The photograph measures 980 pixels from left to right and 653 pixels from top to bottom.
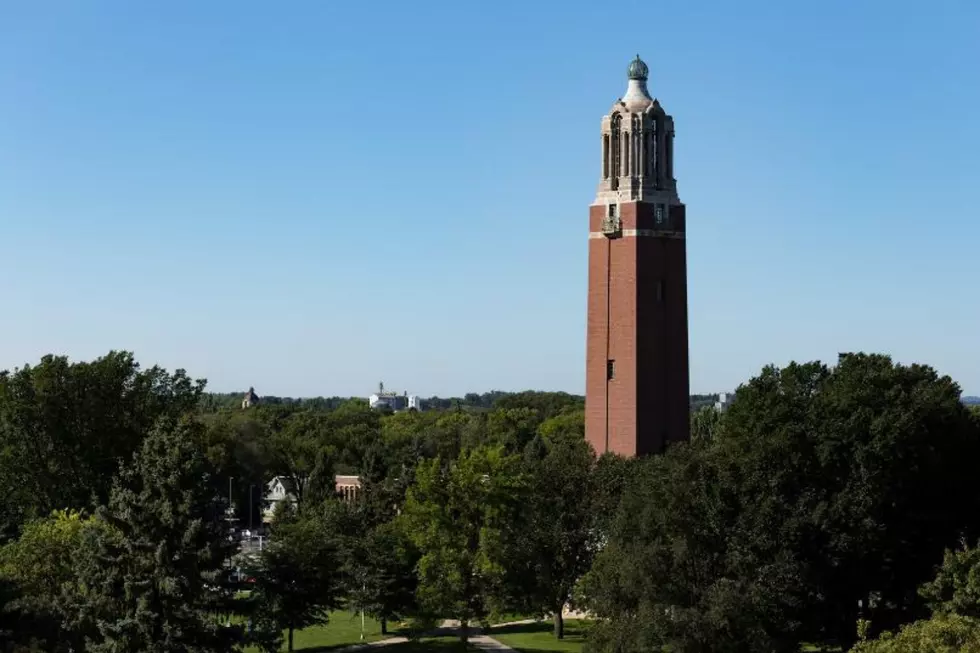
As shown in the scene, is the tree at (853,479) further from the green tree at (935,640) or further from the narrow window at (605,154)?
the narrow window at (605,154)

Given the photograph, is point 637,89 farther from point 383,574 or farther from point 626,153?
point 383,574

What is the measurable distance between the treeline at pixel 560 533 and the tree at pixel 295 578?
0.11 metres

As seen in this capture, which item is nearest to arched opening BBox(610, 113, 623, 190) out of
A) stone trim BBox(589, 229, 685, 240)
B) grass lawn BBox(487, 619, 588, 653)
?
stone trim BBox(589, 229, 685, 240)

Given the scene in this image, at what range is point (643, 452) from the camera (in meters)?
67.9

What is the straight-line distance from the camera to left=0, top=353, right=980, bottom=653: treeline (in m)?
35.8

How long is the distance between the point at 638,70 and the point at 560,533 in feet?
95.1

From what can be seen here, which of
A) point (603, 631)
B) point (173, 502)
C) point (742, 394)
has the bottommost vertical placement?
point (603, 631)

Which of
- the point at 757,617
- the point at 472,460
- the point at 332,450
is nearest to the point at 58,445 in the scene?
the point at 472,460

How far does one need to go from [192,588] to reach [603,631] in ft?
41.7

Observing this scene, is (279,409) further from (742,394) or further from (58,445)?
(742,394)

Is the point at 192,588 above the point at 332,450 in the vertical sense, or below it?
below

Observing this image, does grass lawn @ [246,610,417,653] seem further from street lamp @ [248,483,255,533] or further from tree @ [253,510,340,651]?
street lamp @ [248,483,255,533]

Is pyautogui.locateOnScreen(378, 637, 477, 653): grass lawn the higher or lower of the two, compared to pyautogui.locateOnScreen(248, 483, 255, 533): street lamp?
lower

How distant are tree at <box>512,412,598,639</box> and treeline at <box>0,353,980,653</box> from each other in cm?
9
